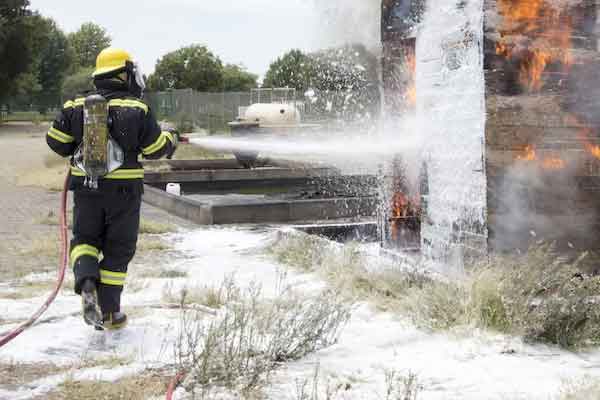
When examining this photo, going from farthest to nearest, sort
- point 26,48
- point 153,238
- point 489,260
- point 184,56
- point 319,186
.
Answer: point 184,56 < point 26,48 < point 319,186 < point 153,238 < point 489,260

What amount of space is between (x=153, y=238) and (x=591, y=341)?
575 centimetres

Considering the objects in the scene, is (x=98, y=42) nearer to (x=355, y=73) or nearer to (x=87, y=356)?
(x=355, y=73)

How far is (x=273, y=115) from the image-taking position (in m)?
22.1

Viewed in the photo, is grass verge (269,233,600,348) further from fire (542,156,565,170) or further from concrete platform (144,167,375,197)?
concrete platform (144,167,375,197)

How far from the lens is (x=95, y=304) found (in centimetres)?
459

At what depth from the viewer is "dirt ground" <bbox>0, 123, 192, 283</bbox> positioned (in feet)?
24.3

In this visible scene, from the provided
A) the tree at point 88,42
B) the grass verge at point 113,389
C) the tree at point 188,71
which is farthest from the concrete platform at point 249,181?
the tree at point 88,42

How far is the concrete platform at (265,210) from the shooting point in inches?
414

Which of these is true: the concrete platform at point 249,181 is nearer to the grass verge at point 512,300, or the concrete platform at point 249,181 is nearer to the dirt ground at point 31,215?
the dirt ground at point 31,215

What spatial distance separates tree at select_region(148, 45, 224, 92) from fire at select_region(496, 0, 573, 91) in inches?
2402

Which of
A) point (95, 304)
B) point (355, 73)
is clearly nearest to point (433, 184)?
point (95, 304)

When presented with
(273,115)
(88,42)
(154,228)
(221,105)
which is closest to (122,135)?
(154,228)

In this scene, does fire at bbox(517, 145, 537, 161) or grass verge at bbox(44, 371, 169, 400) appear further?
fire at bbox(517, 145, 537, 161)

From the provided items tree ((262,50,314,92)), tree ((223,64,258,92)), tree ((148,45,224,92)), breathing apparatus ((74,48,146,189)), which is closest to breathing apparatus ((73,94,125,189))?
breathing apparatus ((74,48,146,189))
